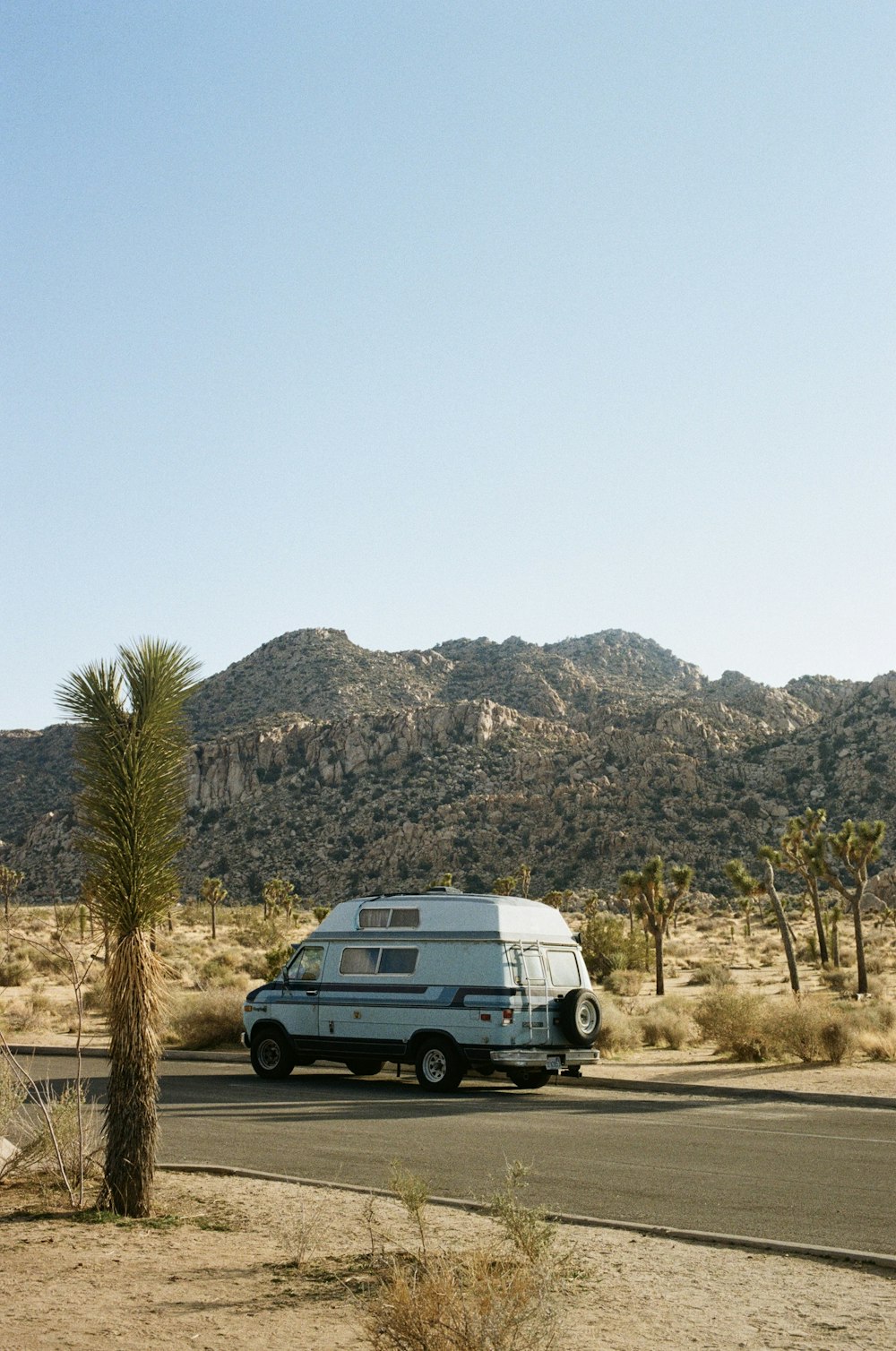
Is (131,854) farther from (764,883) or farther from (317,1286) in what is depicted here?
(764,883)

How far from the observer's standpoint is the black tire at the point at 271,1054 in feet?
64.1

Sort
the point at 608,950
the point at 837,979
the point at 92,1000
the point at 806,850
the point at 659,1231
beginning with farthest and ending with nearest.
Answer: the point at 608,950 < the point at 806,850 < the point at 837,979 < the point at 92,1000 < the point at 659,1231

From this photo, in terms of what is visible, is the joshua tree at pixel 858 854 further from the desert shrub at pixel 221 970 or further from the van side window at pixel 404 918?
the van side window at pixel 404 918

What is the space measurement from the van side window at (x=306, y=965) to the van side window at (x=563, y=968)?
3.76 m

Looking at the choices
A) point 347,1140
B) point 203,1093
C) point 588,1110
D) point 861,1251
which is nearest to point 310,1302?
point 861,1251

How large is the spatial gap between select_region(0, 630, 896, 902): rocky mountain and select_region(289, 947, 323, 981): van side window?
5944cm

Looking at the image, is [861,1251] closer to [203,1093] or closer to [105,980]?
[105,980]

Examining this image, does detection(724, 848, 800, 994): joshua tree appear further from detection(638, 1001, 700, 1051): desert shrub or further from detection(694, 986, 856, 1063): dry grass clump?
detection(694, 986, 856, 1063): dry grass clump

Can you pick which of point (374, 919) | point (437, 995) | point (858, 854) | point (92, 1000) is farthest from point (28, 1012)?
point (858, 854)

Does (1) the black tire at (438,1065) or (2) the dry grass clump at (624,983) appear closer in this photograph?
(1) the black tire at (438,1065)

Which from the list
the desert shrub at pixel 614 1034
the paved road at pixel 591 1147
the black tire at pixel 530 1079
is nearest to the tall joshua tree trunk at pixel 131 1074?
the paved road at pixel 591 1147

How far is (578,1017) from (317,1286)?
35.7 ft

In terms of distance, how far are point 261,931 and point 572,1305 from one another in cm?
5298

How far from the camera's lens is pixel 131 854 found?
9.16 metres
